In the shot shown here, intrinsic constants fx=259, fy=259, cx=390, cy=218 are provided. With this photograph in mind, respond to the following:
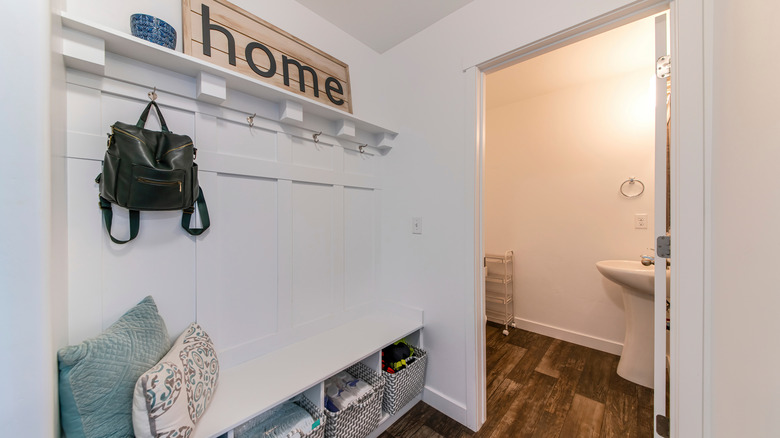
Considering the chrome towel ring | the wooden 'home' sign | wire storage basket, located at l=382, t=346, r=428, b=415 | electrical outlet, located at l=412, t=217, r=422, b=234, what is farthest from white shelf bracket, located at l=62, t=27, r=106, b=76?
the chrome towel ring

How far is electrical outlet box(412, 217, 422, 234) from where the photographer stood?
179 centimetres

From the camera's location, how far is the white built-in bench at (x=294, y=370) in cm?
97

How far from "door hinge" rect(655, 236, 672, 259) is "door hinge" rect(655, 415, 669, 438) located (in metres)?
0.66

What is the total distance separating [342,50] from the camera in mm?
1779

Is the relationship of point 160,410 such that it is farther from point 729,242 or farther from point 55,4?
point 729,242

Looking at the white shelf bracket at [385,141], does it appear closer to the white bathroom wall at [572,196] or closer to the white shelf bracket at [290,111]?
the white shelf bracket at [290,111]

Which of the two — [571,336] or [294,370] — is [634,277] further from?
A: [294,370]

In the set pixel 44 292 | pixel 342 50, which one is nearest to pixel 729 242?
pixel 44 292

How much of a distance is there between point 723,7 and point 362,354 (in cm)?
192

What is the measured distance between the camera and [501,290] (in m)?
2.82

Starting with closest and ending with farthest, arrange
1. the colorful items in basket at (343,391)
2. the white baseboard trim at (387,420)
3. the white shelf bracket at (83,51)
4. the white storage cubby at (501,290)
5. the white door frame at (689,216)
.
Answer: the white shelf bracket at (83,51) < the white door frame at (689,216) < the colorful items in basket at (343,391) < the white baseboard trim at (387,420) < the white storage cubby at (501,290)

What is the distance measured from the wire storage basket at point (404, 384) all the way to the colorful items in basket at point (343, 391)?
15cm

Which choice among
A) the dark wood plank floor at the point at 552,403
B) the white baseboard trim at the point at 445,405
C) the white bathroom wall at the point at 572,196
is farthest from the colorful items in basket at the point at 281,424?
the white bathroom wall at the point at 572,196

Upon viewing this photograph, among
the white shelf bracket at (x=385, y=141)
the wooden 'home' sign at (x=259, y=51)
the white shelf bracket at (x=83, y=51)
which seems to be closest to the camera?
the white shelf bracket at (x=83, y=51)
